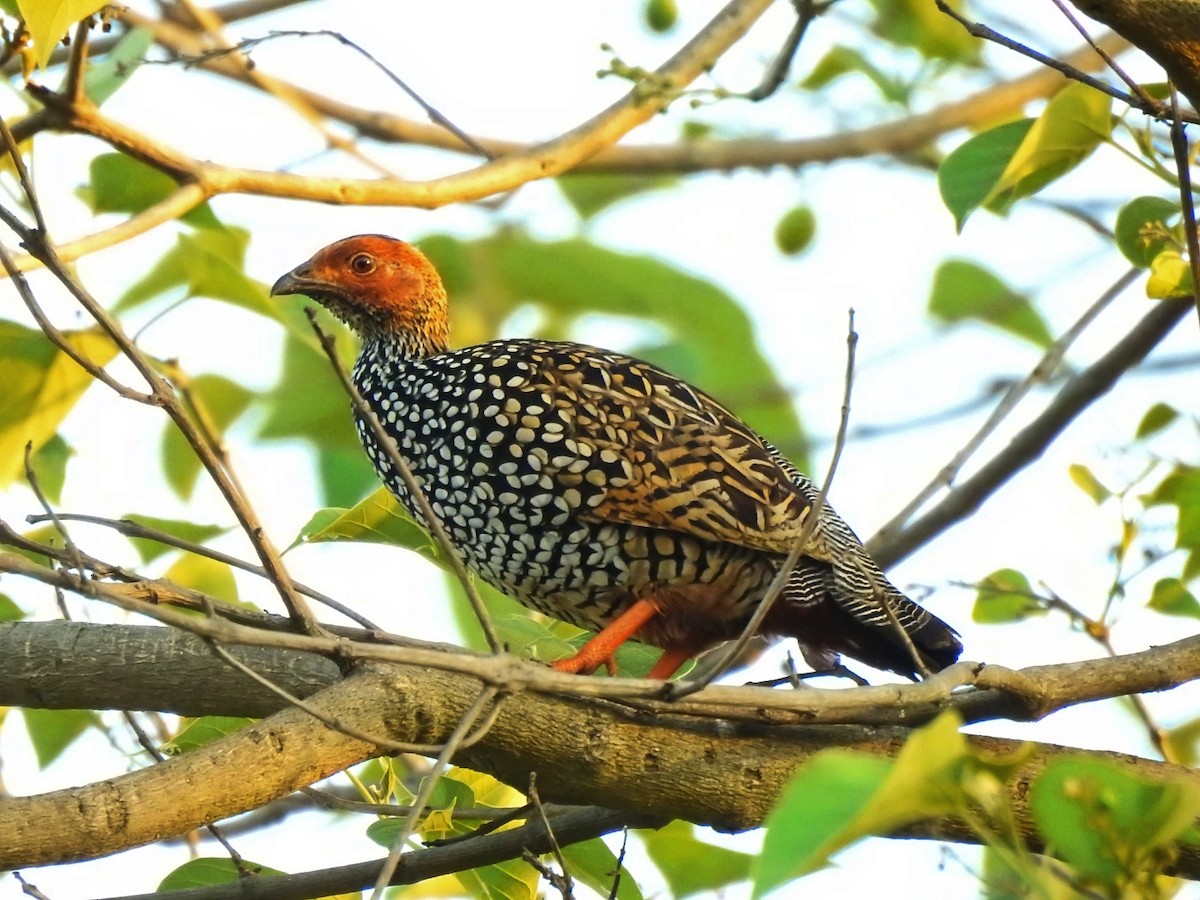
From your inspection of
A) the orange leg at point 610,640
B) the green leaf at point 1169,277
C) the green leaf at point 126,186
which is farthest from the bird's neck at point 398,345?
the green leaf at point 1169,277

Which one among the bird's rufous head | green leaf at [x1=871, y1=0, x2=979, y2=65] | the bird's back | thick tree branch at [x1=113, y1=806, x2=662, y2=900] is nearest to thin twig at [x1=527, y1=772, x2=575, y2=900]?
thick tree branch at [x1=113, y1=806, x2=662, y2=900]

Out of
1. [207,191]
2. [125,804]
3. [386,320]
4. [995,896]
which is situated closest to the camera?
[995,896]

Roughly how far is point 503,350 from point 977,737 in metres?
2.12

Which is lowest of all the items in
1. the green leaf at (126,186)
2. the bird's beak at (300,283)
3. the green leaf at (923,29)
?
the green leaf at (126,186)

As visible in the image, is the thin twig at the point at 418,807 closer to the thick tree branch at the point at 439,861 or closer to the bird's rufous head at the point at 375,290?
the thick tree branch at the point at 439,861

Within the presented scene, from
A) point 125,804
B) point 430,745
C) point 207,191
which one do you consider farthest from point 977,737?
point 207,191

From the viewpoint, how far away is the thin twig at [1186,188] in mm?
3316

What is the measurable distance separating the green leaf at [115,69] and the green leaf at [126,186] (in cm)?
14

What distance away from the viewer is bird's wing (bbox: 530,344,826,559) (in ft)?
15.6

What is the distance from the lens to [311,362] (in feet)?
22.5

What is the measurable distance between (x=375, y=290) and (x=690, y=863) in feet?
8.69

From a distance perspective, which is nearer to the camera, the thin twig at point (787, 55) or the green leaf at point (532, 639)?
the green leaf at point (532, 639)

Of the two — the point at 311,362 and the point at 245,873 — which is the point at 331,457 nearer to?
the point at 311,362

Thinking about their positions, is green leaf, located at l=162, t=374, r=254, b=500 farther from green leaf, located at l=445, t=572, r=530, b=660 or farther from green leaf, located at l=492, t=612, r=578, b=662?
green leaf, located at l=492, t=612, r=578, b=662
